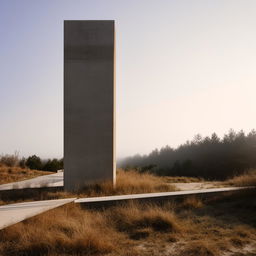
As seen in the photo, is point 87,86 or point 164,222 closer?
point 164,222

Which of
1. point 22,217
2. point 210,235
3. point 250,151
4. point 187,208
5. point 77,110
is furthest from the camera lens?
point 250,151

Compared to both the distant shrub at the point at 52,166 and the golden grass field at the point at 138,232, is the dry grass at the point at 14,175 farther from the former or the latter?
the golden grass field at the point at 138,232

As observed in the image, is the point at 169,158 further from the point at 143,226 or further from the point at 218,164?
the point at 143,226

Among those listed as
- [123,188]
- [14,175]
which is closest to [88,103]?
[123,188]

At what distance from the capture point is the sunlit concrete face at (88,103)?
8.66m

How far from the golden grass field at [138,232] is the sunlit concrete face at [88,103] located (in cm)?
288

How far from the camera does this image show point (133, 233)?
4.30 m

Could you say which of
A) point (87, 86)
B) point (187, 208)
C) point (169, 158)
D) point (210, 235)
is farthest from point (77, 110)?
point (169, 158)

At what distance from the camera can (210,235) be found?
4.15 metres

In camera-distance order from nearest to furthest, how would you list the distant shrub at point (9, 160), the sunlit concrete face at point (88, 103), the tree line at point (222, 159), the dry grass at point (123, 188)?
the dry grass at point (123, 188) → the sunlit concrete face at point (88, 103) → the distant shrub at point (9, 160) → the tree line at point (222, 159)

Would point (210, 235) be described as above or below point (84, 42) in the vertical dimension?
below

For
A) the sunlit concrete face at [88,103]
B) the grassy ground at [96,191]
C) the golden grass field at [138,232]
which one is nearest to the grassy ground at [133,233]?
the golden grass field at [138,232]

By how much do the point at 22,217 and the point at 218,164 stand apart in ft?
150

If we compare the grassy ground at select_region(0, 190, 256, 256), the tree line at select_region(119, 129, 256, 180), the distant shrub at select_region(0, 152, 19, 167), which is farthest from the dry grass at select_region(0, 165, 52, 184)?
the tree line at select_region(119, 129, 256, 180)
